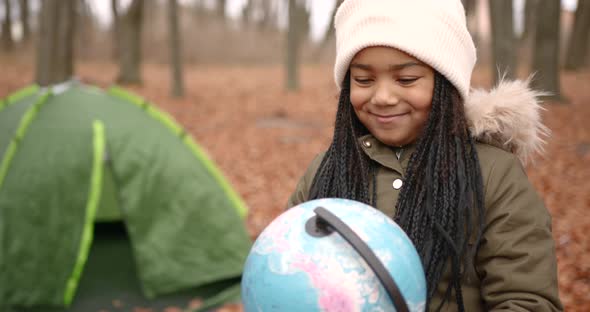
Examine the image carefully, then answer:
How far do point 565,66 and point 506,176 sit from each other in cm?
1956

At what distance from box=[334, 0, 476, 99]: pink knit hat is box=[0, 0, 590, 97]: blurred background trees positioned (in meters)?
0.46

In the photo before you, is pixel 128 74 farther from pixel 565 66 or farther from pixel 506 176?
pixel 506 176

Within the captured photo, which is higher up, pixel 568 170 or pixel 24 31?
pixel 24 31

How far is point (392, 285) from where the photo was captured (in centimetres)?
135

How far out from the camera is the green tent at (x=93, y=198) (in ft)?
13.9

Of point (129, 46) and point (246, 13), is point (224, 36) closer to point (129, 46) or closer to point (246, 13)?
point (246, 13)

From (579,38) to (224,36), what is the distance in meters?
20.7

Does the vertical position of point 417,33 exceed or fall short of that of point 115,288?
it exceeds it

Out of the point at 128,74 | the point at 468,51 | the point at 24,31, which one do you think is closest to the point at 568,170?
the point at 468,51

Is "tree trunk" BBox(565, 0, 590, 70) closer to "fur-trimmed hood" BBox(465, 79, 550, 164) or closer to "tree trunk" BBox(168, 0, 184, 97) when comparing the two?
"tree trunk" BBox(168, 0, 184, 97)

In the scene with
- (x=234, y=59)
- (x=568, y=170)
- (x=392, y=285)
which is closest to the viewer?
(x=392, y=285)

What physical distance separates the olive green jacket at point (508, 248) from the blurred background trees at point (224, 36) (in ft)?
2.07

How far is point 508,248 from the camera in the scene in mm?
1633

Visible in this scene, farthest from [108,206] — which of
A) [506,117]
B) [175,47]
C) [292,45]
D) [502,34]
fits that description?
[292,45]
